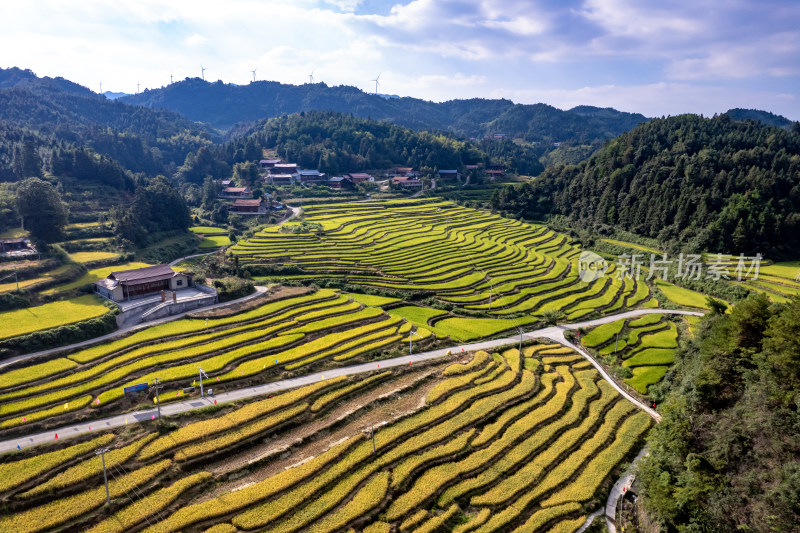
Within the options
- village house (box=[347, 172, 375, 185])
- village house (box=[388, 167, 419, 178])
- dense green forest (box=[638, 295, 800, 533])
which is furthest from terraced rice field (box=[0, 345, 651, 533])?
village house (box=[388, 167, 419, 178])

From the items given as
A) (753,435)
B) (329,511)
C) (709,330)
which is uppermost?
(709,330)

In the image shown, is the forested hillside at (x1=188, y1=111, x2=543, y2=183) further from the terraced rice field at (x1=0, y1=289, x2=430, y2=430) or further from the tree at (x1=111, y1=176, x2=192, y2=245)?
the terraced rice field at (x1=0, y1=289, x2=430, y2=430)

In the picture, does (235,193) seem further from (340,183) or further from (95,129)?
(95,129)

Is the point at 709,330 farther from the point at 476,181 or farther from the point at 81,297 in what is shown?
the point at 476,181

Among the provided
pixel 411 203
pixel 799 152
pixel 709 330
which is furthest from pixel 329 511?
pixel 799 152

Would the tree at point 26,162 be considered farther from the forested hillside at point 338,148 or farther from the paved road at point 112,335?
the paved road at point 112,335

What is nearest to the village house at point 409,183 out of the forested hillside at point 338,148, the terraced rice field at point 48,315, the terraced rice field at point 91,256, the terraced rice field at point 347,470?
the forested hillside at point 338,148
